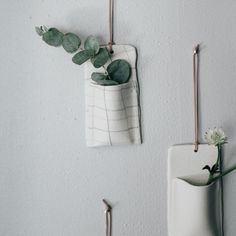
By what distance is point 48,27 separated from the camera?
0.68 meters

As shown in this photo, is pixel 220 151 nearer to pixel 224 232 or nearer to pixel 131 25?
pixel 224 232

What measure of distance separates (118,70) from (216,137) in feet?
0.81

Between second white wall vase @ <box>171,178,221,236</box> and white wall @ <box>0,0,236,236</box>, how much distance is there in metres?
0.03

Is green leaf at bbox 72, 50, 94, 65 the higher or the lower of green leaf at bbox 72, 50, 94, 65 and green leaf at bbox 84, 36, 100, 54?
the lower

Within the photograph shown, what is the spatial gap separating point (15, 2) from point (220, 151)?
0.55 meters

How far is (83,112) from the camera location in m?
0.69

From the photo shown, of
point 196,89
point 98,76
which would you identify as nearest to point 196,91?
point 196,89

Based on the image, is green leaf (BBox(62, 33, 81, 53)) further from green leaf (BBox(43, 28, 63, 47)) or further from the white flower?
the white flower

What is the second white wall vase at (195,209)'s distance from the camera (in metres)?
0.64

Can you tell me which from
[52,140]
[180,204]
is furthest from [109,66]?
[180,204]

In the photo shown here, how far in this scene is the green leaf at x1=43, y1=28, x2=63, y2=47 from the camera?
644mm

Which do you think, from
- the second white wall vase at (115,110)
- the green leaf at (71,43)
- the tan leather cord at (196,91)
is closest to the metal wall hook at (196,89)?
the tan leather cord at (196,91)

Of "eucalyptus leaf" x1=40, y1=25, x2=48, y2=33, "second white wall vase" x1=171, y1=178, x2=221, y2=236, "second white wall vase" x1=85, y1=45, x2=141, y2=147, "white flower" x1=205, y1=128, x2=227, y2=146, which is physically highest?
"eucalyptus leaf" x1=40, y1=25, x2=48, y2=33

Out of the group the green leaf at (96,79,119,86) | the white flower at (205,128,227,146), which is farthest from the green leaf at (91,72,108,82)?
the white flower at (205,128,227,146)
